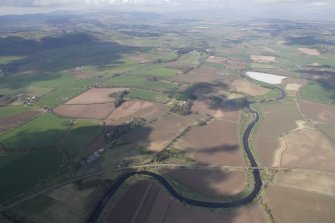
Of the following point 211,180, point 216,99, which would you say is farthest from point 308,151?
point 216,99

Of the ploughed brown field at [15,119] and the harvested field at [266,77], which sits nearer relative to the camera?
the ploughed brown field at [15,119]

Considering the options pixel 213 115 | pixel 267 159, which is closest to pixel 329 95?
pixel 213 115

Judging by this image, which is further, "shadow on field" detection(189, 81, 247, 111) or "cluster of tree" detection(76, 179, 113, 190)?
"shadow on field" detection(189, 81, 247, 111)

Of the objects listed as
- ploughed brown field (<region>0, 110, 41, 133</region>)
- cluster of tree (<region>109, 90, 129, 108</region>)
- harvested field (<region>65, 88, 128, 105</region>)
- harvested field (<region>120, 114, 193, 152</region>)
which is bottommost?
harvested field (<region>65, 88, 128, 105</region>)

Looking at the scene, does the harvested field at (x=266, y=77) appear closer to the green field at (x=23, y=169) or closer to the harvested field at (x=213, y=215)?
the harvested field at (x=213, y=215)

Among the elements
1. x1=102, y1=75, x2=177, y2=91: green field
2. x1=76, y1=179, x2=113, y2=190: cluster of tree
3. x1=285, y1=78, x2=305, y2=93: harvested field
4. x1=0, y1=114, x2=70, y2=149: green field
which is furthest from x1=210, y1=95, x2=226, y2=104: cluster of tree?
x1=76, y1=179, x2=113, y2=190: cluster of tree

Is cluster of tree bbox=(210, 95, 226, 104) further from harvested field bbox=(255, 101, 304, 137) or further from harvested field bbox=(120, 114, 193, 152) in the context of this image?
harvested field bbox=(120, 114, 193, 152)

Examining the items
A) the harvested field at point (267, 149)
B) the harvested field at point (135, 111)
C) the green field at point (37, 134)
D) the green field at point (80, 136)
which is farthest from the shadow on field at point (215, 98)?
the green field at point (37, 134)

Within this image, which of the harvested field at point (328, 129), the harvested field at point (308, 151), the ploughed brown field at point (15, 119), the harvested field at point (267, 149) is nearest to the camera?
the harvested field at point (308, 151)

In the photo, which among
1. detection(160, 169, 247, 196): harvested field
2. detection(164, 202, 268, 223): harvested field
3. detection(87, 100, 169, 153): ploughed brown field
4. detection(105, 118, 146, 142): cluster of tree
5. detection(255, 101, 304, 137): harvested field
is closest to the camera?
detection(164, 202, 268, 223): harvested field
